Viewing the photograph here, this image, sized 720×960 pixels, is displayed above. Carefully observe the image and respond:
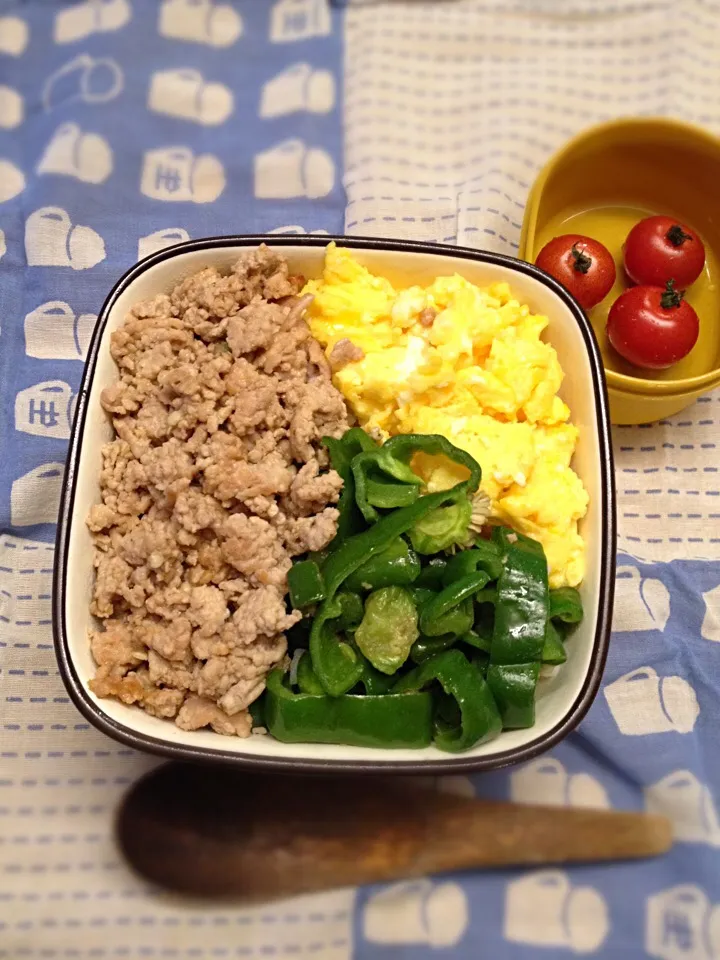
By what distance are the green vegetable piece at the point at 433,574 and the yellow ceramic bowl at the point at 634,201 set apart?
0.73m

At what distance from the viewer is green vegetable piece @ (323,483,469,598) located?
1510 mm

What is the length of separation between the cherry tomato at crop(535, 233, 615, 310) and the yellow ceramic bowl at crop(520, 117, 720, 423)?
2.4 inches

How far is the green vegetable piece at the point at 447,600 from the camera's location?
148 centimetres

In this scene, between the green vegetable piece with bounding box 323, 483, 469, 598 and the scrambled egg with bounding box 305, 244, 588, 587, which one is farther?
the scrambled egg with bounding box 305, 244, 588, 587

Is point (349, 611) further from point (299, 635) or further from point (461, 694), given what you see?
point (461, 694)

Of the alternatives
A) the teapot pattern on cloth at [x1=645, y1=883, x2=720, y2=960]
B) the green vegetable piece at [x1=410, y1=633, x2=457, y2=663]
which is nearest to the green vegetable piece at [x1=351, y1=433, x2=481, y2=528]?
the green vegetable piece at [x1=410, y1=633, x2=457, y2=663]

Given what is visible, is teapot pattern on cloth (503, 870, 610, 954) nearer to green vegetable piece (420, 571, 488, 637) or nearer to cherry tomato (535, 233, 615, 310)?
green vegetable piece (420, 571, 488, 637)

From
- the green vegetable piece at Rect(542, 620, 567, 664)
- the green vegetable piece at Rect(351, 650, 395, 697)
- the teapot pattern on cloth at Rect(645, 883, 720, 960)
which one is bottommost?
the teapot pattern on cloth at Rect(645, 883, 720, 960)

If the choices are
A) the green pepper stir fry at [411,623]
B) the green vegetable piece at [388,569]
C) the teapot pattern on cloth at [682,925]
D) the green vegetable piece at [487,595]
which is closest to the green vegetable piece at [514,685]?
the green pepper stir fry at [411,623]

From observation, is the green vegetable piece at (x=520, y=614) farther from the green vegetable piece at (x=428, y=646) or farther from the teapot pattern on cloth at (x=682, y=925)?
the teapot pattern on cloth at (x=682, y=925)

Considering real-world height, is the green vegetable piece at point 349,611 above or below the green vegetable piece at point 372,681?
above

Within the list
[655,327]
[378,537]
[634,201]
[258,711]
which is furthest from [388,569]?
[634,201]

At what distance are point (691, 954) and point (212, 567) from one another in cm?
142

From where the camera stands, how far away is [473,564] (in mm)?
1512
